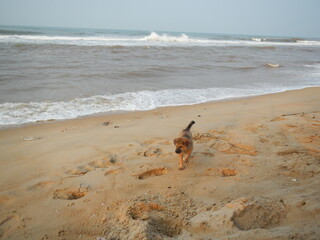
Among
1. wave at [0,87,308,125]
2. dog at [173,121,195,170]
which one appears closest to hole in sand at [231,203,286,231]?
dog at [173,121,195,170]

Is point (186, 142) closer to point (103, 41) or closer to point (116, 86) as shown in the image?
point (116, 86)

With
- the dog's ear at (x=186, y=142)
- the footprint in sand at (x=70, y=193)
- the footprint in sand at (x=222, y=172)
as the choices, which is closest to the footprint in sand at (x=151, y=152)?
the dog's ear at (x=186, y=142)

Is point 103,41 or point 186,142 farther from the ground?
point 103,41

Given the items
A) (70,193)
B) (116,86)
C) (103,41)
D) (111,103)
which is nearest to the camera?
(70,193)

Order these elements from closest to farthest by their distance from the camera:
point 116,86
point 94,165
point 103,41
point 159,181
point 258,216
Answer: point 258,216 → point 159,181 → point 94,165 → point 116,86 → point 103,41

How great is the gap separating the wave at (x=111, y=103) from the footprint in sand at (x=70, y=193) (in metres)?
3.36

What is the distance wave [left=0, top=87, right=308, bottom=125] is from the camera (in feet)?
19.8

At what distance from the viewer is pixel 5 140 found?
4629 mm

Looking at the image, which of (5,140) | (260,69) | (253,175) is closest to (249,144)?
(253,175)

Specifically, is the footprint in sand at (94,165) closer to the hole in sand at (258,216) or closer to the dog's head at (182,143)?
the dog's head at (182,143)

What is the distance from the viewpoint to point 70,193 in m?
2.89

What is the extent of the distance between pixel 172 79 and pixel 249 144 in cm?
717

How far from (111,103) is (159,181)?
15.0ft

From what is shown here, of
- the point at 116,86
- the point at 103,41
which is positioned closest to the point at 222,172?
the point at 116,86
